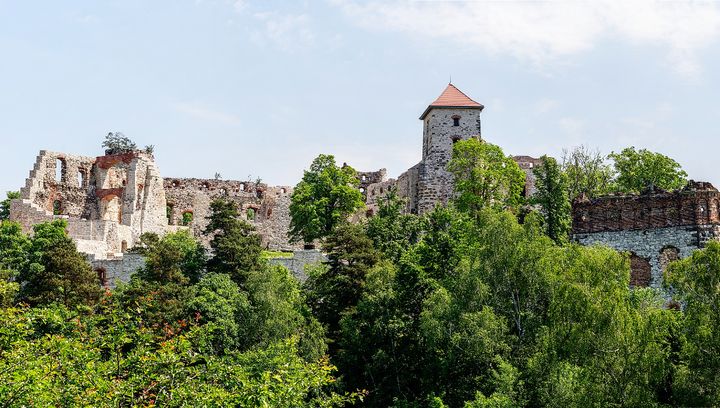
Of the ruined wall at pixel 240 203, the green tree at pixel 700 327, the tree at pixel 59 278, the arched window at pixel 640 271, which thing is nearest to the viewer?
the green tree at pixel 700 327

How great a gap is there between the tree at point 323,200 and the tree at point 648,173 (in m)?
16.1

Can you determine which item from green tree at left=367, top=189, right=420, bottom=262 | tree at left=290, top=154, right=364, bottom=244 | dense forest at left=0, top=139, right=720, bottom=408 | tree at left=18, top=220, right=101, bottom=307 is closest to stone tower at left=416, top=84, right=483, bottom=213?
dense forest at left=0, top=139, right=720, bottom=408

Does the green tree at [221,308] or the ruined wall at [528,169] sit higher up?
the ruined wall at [528,169]

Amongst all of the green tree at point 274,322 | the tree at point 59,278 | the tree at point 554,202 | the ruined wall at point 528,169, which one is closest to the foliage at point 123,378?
the green tree at point 274,322

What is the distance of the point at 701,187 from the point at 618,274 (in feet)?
47.1

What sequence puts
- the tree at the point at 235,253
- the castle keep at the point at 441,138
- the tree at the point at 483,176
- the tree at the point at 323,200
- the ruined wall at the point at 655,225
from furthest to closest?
the castle keep at the point at 441,138, the tree at the point at 323,200, the tree at the point at 483,176, the tree at the point at 235,253, the ruined wall at the point at 655,225

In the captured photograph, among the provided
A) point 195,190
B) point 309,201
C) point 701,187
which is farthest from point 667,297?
point 195,190

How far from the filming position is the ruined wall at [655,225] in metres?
43.7

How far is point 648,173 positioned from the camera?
5781cm

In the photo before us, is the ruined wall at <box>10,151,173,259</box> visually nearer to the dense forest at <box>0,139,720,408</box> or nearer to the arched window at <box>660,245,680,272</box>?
the dense forest at <box>0,139,720,408</box>

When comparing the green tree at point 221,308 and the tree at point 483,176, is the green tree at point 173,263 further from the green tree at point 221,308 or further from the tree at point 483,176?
the tree at point 483,176

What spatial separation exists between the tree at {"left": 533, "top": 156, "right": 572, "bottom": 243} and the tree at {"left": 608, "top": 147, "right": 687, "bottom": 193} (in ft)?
28.6

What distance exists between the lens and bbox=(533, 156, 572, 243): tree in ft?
157

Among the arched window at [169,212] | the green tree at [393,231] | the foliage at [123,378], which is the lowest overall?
the foliage at [123,378]
